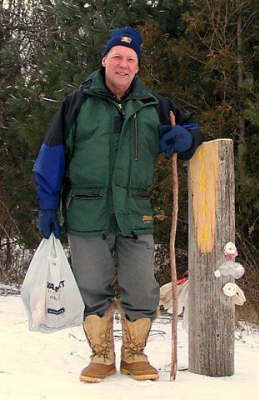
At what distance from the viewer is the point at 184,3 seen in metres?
6.22

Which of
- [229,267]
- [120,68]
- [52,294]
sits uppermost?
[120,68]

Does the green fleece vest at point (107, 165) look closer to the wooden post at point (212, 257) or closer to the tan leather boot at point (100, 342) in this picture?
the wooden post at point (212, 257)

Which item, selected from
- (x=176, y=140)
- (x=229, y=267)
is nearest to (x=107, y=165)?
(x=176, y=140)

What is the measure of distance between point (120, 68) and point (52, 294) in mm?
1228

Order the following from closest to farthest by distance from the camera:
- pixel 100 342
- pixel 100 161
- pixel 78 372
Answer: pixel 100 161 → pixel 100 342 → pixel 78 372

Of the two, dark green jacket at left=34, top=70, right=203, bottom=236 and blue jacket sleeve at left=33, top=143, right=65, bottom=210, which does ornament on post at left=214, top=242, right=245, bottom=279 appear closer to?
dark green jacket at left=34, top=70, right=203, bottom=236

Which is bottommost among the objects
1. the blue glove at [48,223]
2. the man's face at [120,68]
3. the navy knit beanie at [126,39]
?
the blue glove at [48,223]

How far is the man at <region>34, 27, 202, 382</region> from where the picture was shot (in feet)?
10.8

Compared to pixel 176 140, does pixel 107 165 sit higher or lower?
lower

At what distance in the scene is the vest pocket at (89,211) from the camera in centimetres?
327

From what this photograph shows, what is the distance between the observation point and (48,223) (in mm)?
3328

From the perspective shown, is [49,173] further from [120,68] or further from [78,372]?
[78,372]

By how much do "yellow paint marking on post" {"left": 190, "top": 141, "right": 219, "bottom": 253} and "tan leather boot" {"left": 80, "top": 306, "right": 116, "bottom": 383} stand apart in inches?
24.7

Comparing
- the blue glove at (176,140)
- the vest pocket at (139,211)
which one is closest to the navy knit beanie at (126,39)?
the blue glove at (176,140)
